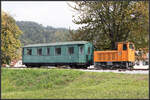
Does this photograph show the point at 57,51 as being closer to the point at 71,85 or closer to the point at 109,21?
the point at 109,21

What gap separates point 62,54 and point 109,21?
20.0 ft

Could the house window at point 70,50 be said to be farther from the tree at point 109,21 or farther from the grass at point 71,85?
the grass at point 71,85

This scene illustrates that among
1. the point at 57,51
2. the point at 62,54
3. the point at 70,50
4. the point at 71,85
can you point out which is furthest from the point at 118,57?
the point at 71,85

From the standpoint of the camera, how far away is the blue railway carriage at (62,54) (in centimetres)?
2369

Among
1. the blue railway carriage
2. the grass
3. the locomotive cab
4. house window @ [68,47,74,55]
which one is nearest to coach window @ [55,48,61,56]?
the blue railway carriage

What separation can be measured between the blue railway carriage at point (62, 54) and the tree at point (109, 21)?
9.16ft

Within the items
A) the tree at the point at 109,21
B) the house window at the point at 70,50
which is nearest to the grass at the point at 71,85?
the house window at the point at 70,50

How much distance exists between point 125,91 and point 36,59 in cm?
1709

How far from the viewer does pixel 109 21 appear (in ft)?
85.7

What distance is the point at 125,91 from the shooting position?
10.5m

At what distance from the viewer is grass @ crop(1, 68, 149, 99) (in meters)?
10.0

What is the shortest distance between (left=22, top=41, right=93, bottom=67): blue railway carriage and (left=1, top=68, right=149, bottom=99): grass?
7817 millimetres

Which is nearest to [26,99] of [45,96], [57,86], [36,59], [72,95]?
[45,96]

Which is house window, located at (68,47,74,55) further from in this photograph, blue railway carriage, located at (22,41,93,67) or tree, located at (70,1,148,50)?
tree, located at (70,1,148,50)
